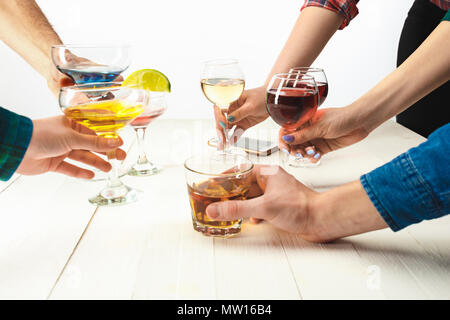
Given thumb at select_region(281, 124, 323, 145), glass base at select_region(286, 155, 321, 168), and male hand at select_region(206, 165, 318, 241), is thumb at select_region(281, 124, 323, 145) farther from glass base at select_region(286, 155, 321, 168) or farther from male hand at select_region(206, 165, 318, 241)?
male hand at select_region(206, 165, 318, 241)

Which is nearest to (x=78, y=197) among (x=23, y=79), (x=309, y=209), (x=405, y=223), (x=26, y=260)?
(x=26, y=260)

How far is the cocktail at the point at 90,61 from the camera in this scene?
1.23 m

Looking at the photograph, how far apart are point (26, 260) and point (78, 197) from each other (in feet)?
0.98

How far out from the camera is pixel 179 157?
143cm

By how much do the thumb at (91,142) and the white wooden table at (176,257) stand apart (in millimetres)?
151

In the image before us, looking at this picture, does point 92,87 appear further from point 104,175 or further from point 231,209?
point 231,209

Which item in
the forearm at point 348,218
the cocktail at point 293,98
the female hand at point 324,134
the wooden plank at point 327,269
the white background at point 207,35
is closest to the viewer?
the wooden plank at point 327,269

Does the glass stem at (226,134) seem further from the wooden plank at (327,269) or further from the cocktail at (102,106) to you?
the wooden plank at (327,269)

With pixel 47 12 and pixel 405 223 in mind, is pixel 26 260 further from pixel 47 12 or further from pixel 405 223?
pixel 47 12

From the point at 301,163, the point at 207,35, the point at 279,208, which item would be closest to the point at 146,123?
the point at 301,163

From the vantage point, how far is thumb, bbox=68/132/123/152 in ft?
3.19

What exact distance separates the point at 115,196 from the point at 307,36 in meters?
0.97

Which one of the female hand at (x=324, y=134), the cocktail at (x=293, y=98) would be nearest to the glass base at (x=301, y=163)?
the female hand at (x=324, y=134)

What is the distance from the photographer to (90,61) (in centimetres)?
127
